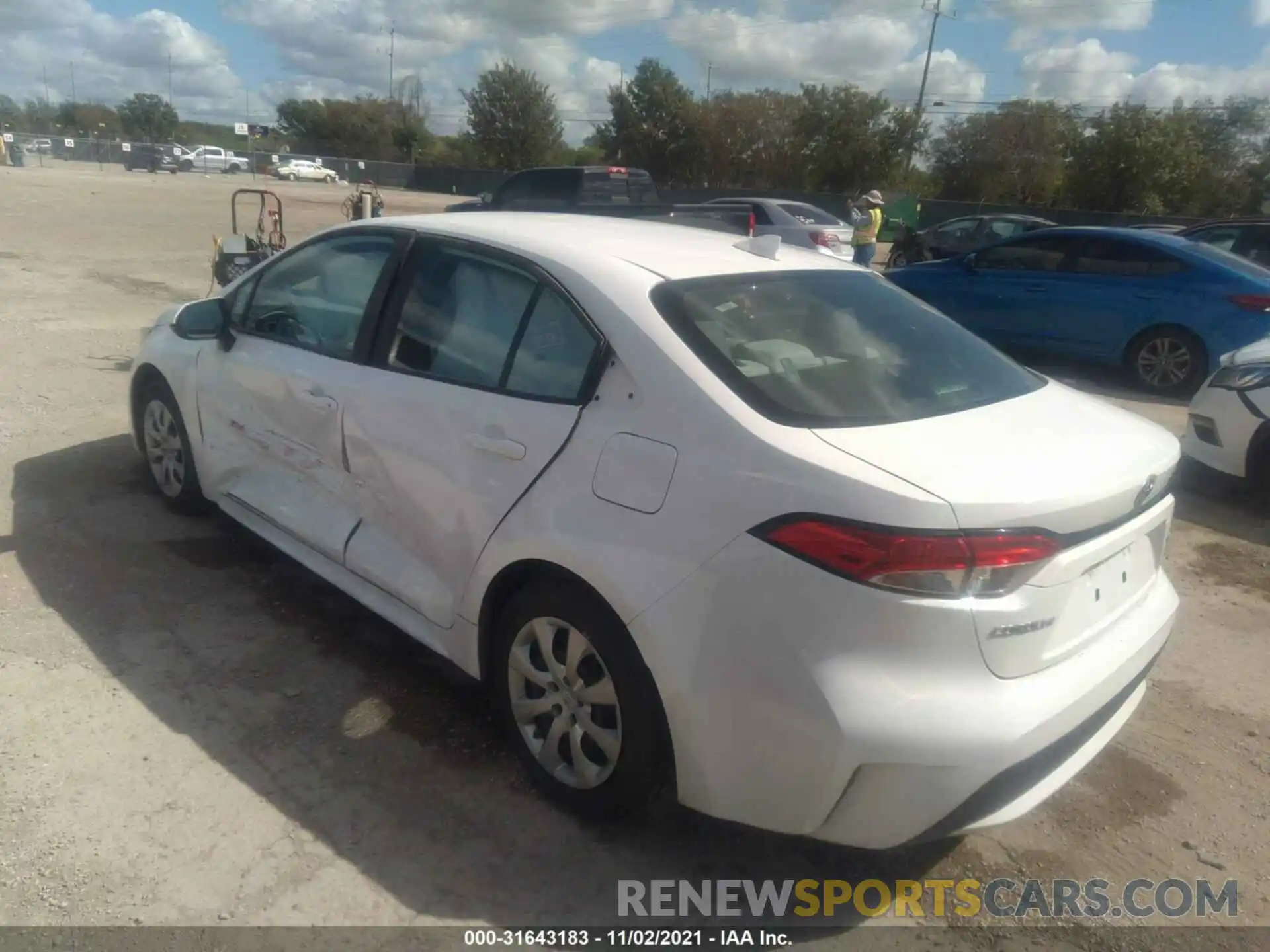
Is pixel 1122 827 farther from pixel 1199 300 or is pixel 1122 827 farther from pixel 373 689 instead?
pixel 1199 300

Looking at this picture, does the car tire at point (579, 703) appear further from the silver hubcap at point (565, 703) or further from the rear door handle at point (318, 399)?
the rear door handle at point (318, 399)

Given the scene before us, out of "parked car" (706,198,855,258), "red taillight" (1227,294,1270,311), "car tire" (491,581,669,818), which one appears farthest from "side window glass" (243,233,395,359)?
"parked car" (706,198,855,258)

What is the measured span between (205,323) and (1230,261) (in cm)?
870

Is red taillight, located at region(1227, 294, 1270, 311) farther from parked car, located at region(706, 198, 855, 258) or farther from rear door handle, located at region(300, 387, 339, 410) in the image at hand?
rear door handle, located at region(300, 387, 339, 410)

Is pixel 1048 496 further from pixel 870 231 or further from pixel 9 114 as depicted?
pixel 9 114

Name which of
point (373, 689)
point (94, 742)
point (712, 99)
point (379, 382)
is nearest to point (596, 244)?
point (379, 382)

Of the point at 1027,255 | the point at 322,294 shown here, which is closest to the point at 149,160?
the point at 1027,255

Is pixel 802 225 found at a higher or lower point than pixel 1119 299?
higher

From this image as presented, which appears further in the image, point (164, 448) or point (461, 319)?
point (164, 448)

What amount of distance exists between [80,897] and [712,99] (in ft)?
195

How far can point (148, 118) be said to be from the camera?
9156 centimetres

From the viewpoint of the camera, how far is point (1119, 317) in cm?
932

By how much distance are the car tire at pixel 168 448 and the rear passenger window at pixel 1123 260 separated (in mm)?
8339

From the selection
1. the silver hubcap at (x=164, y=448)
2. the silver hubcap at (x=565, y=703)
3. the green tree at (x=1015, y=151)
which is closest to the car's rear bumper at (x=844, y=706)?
the silver hubcap at (x=565, y=703)
